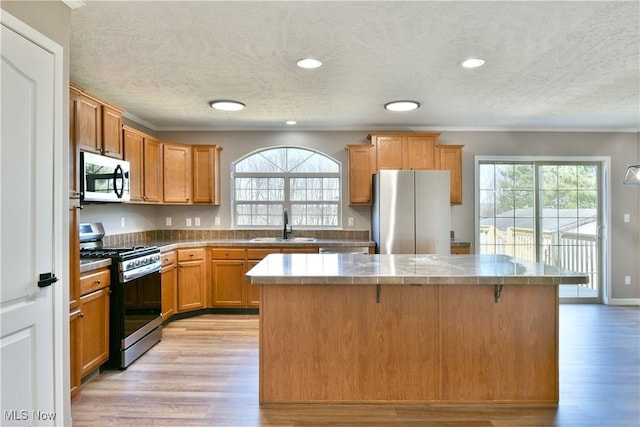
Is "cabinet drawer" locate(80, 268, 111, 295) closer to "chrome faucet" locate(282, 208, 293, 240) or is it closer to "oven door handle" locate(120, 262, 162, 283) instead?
"oven door handle" locate(120, 262, 162, 283)

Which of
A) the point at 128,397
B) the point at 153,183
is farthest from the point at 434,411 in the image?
the point at 153,183

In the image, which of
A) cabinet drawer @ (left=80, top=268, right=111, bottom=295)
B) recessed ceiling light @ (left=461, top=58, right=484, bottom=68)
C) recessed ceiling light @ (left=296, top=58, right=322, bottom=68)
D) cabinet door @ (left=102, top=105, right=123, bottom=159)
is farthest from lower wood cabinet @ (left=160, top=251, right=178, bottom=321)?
recessed ceiling light @ (left=461, top=58, right=484, bottom=68)

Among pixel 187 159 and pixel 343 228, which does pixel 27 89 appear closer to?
pixel 187 159

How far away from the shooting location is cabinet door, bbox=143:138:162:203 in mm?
4160

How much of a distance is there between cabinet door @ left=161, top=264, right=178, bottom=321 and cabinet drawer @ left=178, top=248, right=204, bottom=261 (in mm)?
132

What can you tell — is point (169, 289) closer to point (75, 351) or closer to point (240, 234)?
point (240, 234)

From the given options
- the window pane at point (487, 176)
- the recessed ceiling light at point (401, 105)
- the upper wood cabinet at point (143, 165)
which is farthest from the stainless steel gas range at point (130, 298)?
the window pane at point (487, 176)

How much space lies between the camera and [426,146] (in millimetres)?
4719

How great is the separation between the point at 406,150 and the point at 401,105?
95cm

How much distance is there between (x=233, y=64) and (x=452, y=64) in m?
1.64

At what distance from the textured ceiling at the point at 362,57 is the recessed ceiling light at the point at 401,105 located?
11 centimetres

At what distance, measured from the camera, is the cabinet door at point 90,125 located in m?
2.87

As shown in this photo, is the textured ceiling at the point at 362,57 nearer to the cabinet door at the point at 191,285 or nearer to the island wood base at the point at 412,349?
the island wood base at the point at 412,349

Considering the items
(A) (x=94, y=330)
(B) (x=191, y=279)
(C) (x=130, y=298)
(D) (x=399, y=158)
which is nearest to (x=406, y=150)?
(D) (x=399, y=158)
